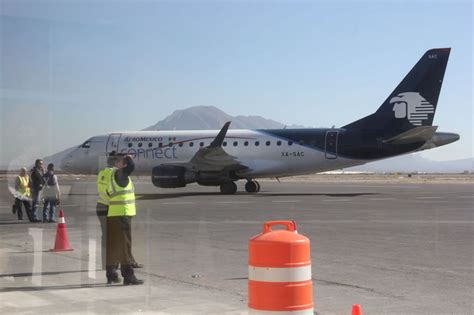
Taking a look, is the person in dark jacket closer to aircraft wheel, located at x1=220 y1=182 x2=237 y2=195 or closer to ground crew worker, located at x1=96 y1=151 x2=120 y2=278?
ground crew worker, located at x1=96 y1=151 x2=120 y2=278

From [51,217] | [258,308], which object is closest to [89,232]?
[51,217]

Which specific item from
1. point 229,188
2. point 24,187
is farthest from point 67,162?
point 24,187

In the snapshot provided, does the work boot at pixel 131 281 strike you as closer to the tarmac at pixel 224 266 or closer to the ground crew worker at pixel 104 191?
the tarmac at pixel 224 266

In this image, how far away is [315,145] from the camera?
32.5m

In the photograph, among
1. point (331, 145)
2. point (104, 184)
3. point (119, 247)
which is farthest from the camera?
point (331, 145)

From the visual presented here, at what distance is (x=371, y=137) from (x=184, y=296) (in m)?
25.3

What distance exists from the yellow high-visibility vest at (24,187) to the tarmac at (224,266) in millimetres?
858

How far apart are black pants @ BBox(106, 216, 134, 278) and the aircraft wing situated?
73.4 ft

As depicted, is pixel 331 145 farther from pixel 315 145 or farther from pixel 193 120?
pixel 193 120

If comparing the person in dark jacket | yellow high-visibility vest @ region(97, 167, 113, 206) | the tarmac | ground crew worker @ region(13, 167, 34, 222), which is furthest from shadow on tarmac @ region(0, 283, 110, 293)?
ground crew worker @ region(13, 167, 34, 222)

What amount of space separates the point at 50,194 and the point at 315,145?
1736 cm

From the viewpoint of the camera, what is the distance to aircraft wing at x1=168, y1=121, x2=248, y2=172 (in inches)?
1241

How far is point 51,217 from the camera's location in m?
17.9

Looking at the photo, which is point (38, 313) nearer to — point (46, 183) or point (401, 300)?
point (401, 300)
